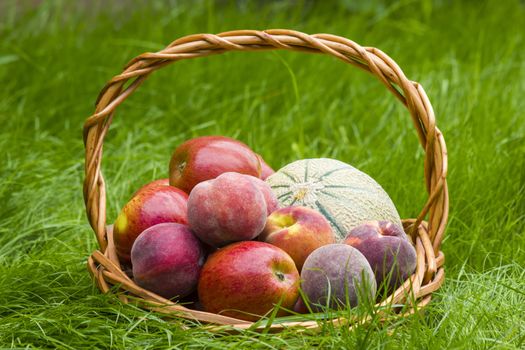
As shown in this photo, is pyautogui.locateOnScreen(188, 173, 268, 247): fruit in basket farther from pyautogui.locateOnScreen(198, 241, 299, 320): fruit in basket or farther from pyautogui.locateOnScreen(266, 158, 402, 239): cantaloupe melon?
pyautogui.locateOnScreen(266, 158, 402, 239): cantaloupe melon

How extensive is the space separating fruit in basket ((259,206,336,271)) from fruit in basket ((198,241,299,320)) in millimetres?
87

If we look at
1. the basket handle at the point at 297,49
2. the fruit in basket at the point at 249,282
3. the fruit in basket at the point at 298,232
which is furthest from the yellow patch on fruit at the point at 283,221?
the basket handle at the point at 297,49

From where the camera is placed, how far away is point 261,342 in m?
1.78

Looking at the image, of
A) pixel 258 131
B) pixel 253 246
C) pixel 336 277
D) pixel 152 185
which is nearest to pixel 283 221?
pixel 253 246

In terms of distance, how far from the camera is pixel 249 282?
1898 millimetres

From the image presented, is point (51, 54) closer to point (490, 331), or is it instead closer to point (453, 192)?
point (453, 192)

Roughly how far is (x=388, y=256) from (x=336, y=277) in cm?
19

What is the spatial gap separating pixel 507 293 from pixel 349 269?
65 centimetres

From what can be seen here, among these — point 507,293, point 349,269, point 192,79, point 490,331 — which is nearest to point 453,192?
point 507,293

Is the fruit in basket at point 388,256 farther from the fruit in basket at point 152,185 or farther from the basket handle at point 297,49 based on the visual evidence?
the fruit in basket at point 152,185

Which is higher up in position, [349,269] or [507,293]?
[349,269]

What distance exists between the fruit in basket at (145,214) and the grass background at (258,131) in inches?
6.7

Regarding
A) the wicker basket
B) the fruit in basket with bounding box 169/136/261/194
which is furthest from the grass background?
the fruit in basket with bounding box 169/136/261/194

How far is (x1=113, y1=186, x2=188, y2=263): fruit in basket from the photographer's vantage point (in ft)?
6.96
